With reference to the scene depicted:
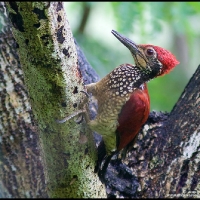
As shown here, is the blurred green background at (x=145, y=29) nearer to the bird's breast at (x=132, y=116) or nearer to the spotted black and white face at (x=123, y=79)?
the spotted black and white face at (x=123, y=79)

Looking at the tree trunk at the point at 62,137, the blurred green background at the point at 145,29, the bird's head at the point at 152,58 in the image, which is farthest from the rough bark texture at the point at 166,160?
the blurred green background at the point at 145,29

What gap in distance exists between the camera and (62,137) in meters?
2.61

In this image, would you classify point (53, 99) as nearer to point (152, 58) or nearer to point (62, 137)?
point (62, 137)

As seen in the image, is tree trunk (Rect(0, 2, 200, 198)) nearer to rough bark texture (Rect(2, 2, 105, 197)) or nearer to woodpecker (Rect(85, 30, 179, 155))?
rough bark texture (Rect(2, 2, 105, 197))

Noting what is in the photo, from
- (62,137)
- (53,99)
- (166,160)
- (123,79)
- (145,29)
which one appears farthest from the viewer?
(145,29)

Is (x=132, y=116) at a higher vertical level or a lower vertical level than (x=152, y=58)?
lower

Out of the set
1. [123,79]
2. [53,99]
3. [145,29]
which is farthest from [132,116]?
[145,29]

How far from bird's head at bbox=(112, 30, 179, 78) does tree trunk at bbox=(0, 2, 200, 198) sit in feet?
0.79

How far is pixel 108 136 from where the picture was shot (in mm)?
3006

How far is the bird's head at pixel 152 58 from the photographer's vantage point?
307 centimetres

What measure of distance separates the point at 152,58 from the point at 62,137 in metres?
0.92

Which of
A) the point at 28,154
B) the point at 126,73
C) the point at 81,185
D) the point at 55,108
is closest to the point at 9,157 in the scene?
the point at 28,154

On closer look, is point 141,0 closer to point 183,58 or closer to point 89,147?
point 89,147

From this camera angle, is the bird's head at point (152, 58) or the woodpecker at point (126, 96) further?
the bird's head at point (152, 58)
